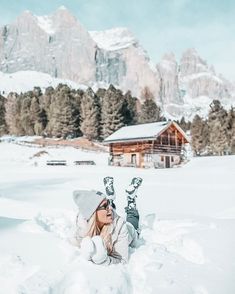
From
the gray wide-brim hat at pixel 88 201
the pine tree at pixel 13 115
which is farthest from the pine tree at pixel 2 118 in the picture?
the gray wide-brim hat at pixel 88 201

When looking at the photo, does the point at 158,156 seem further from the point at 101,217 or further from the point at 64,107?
the point at 101,217

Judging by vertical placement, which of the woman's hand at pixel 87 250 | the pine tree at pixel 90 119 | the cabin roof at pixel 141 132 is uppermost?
the pine tree at pixel 90 119

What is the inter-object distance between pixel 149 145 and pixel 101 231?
37340 millimetres

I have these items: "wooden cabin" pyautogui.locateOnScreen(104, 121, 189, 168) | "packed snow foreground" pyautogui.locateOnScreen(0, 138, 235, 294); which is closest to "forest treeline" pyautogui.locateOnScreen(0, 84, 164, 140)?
"wooden cabin" pyautogui.locateOnScreen(104, 121, 189, 168)

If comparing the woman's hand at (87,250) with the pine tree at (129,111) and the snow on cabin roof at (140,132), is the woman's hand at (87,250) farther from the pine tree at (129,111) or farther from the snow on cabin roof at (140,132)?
the pine tree at (129,111)

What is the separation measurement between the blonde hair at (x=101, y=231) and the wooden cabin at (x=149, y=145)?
118ft

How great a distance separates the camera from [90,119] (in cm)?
6575

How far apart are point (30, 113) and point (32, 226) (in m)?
67.7

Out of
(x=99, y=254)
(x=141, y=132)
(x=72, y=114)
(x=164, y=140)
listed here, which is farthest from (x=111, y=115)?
(x=99, y=254)

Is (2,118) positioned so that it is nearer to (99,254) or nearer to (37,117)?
(37,117)

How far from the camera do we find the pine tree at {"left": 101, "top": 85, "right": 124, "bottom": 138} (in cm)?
6500

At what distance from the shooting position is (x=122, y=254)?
5434 mm

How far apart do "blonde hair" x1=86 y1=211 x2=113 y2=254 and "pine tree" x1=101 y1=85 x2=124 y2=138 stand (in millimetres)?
59295

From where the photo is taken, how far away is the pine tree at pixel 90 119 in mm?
65438
